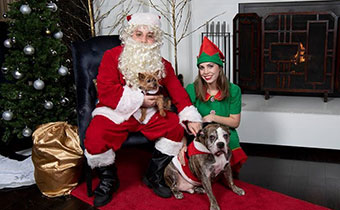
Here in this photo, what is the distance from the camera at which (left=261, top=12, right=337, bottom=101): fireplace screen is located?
11.8 ft

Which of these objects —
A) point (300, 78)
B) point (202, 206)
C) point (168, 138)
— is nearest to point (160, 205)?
point (202, 206)

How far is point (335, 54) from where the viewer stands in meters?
3.60

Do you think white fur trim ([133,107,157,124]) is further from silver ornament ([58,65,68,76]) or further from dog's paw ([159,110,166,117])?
silver ornament ([58,65,68,76])

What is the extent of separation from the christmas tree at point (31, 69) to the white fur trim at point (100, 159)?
37.7 inches

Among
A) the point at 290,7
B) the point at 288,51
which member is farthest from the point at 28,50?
the point at 290,7

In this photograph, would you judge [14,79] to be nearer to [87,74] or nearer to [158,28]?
[87,74]

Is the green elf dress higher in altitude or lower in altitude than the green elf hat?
lower

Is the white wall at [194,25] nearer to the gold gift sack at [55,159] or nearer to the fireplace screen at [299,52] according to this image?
the fireplace screen at [299,52]

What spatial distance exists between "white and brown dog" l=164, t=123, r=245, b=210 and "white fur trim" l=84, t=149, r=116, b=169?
0.40 m

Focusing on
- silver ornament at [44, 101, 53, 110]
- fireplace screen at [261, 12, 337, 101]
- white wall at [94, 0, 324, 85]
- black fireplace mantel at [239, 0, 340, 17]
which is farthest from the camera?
white wall at [94, 0, 324, 85]

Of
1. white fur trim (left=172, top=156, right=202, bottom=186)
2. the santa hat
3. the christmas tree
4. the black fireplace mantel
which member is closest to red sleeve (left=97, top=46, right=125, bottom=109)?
the santa hat

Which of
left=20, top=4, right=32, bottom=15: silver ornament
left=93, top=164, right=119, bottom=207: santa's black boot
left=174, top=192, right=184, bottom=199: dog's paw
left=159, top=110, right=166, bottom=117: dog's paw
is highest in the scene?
left=20, top=4, right=32, bottom=15: silver ornament

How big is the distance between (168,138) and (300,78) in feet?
6.01

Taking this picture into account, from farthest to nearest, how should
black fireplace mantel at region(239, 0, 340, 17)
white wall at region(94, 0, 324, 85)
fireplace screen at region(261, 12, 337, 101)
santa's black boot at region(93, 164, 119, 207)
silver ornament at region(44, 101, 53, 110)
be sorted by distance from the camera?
white wall at region(94, 0, 324, 85), black fireplace mantel at region(239, 0, 340, 17), fireplace screen at region(261, 12, 337, 101), silver ornament at region(44, 101, 53, 110), santa's black boot at region(93, 164, 119, 207)
